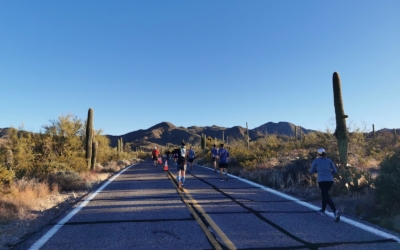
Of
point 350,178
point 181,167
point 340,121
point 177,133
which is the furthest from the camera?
point 177,133

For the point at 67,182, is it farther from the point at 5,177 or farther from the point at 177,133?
the point at 177,133

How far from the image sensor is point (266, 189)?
1337 cm

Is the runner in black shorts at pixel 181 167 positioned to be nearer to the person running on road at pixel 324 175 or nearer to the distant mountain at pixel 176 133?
the person running on road at pixel 324 175

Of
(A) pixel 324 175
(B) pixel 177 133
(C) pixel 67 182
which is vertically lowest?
(C) pixel 67 182

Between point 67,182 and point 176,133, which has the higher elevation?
point 176,133

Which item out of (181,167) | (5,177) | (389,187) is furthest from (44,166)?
(389,187)

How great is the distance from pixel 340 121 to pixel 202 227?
10.7 meters

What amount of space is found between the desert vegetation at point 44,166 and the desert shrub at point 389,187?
365 inches

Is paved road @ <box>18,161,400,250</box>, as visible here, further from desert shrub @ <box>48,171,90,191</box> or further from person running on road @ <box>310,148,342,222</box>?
desert shrub @ <box>48,171,90,191</box>

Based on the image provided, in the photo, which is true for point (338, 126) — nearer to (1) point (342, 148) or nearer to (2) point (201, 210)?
(1) point (342, 148)

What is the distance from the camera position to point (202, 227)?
720cm

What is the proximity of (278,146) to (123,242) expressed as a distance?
23.8m

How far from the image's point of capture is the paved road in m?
6.05

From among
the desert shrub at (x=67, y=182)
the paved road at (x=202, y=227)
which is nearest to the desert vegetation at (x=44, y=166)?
the desert shrub at (x=67, y=182)
